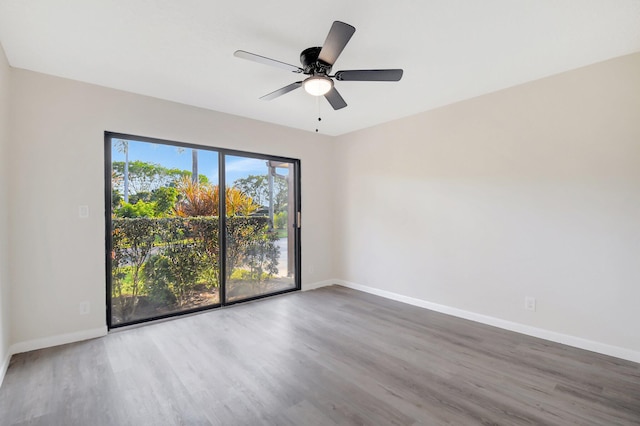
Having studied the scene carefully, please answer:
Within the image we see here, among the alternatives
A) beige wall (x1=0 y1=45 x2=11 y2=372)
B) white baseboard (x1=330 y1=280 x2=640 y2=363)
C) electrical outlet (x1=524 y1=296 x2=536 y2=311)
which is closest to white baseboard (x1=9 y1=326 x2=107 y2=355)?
beige wall (x1=0 y1=45 x2=11 y2=372)

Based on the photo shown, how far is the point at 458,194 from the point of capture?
141 inches

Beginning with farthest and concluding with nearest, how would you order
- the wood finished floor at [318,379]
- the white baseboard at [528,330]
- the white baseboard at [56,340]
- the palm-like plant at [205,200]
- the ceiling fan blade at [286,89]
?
the palm-like plant at [205,200] → the white baseboard at [56,340] → the white baseboard at [528,330] → the ceiling fan blade at [286,89] → the wood finished floor at [318,379]

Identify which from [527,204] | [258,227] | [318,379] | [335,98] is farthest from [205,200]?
[527,204]

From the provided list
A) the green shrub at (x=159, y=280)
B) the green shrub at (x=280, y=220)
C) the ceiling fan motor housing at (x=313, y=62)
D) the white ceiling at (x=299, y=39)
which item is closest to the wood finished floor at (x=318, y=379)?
the green shrub at (x=159, y=280)

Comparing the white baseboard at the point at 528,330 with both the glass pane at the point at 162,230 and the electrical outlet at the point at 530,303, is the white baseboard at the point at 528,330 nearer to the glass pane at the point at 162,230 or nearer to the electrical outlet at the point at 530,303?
the electrical outlet at the point at 530,303

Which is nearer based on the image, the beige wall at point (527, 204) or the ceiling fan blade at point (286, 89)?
the ceiling fan blade at point (286, 89)

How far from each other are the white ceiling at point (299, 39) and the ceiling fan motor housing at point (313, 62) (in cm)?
7

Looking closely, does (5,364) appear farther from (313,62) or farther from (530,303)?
(530,303)

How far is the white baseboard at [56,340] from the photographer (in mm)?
2646

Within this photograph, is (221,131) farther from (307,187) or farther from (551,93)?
(551,93)

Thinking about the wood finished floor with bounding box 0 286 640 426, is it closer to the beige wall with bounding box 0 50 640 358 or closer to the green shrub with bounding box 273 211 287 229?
the beige wall with bounding box 0 50 640 358

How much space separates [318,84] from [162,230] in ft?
8.31

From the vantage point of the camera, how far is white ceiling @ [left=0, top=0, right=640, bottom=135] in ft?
6.23

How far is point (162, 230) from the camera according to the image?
3482 millimetres
